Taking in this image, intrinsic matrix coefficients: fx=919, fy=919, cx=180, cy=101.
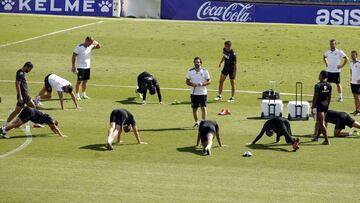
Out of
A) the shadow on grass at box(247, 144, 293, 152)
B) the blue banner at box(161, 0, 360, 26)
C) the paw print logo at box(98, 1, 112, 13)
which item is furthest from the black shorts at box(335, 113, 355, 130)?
the paw print logo at box(98, 1, 112, 13)

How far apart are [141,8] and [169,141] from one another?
1222 inches

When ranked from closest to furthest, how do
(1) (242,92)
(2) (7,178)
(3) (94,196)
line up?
(3) (94,196) → (2) (7,178) → (1) (242,92)

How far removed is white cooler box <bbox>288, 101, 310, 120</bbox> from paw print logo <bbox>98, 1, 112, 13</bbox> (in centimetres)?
2854

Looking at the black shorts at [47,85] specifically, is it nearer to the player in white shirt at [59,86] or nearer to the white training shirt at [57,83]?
the player in white shirt at [59,86]

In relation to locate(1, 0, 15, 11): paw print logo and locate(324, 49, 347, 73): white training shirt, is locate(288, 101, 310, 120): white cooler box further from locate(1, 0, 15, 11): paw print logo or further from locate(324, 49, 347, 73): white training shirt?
locate(1, 0, 15, 11): paw print logo

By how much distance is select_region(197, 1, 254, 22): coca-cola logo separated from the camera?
184 feet

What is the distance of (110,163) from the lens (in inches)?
966

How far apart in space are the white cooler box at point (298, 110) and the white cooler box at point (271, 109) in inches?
13.2

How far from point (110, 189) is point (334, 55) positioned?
15212 mm

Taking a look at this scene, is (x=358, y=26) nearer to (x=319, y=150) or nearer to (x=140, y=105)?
(x=140, y=105)

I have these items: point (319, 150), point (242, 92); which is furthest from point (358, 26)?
point (319, 150)

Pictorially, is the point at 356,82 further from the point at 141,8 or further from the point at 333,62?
the point at 141,8

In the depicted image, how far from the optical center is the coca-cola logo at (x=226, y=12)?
2212 inches

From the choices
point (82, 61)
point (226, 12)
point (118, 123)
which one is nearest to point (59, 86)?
point (82, 61)
